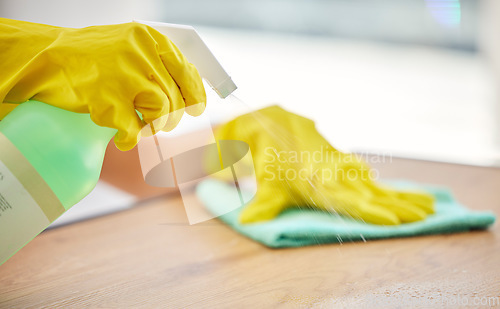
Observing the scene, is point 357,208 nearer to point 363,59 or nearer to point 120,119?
point 120,119

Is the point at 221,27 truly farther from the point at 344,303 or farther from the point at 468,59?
the point at 344,303

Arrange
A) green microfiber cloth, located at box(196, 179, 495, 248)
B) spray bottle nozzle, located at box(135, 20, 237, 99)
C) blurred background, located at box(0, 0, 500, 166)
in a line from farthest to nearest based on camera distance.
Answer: blurred background, located at box(0, 0, 500, 166) < green microfiber cloth, located at box(196, 179, 495, 248) < spray bottle nozzle, located at box(135, 20, 237, 99)

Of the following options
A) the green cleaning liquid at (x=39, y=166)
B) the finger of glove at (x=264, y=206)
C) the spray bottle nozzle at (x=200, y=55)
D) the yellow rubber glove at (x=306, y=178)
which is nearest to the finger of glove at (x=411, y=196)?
the yellow rubber glove at (x=306, y=178)

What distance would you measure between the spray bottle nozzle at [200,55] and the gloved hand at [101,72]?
43mm

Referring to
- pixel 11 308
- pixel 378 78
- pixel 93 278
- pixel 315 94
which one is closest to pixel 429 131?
pixel 315 94

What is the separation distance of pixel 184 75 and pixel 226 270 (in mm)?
255

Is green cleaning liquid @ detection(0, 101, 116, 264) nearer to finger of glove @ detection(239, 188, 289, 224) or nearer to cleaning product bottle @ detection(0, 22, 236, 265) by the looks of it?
cleaning product bottle @ detection(0, 22, 236, 265)

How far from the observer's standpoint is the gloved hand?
43 centimetres

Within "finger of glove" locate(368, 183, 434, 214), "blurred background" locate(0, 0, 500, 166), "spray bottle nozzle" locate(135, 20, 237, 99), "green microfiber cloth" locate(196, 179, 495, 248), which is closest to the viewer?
"spray bottle nozzle" locate(135, 20, 237, 99)

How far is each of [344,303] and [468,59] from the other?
7.59 feet

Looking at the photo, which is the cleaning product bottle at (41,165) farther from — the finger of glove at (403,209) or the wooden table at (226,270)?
the finger of glove at (403,209)

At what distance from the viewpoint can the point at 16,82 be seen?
0.44 m

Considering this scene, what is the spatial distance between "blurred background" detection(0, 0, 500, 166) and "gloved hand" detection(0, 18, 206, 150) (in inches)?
13.7

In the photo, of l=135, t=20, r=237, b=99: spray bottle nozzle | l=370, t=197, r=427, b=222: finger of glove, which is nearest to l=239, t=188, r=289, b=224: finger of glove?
l=370, t=197, r=427, b=222: finger of glove
